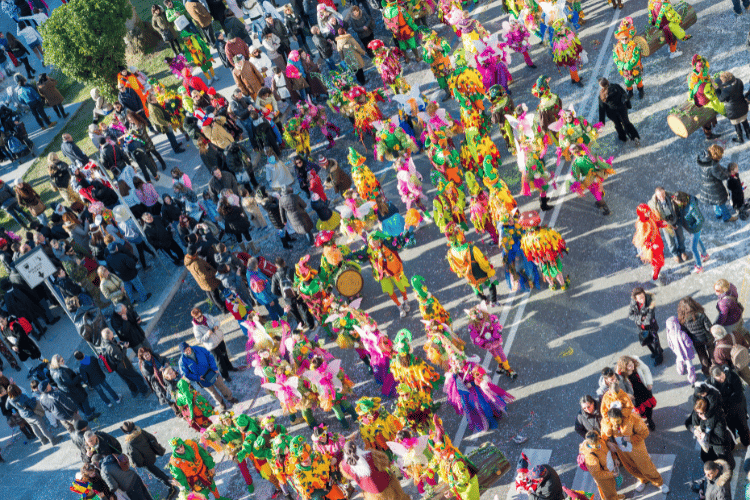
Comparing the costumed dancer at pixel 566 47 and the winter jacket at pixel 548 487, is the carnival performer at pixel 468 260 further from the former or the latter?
the costumed dancer at pixel 566 47

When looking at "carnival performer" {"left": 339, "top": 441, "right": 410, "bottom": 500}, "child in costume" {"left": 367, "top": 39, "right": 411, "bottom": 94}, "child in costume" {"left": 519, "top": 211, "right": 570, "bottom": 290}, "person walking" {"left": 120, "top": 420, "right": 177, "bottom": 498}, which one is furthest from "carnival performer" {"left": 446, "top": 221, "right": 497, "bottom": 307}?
"child in costume" {"left": 367, "top": 39, "right": 411, "bottom": 94}

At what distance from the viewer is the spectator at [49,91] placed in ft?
81.8

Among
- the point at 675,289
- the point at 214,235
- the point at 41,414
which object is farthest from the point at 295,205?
the point at 675,289

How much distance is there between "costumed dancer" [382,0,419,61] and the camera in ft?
68.2

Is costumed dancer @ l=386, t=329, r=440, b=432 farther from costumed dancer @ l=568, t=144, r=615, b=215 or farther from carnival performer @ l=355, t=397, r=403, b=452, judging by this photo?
costumed dancer @ l=568, t=144, r=615, b=215

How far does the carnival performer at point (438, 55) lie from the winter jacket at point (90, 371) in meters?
9.35

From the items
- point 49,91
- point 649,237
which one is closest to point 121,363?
point 649,237

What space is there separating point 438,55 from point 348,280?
631 centimetres

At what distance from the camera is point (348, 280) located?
15.6 m

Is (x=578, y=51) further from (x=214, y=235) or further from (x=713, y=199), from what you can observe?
(x=214, y=235)

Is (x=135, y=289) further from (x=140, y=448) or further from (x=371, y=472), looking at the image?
(x=371, y=472)

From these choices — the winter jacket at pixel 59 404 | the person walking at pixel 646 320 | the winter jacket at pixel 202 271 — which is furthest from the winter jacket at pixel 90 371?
the person walking at pixel 646 320

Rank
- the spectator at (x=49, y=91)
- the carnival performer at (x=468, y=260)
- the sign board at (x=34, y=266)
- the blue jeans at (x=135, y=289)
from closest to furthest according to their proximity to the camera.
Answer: the carnival performer at (x=468, y=260), the sign board at (x=34, y=266), the blue jeans at (x=135, y=289), the spectator at (x=49, y=91)

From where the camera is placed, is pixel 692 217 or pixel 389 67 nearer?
pixel 692 217
